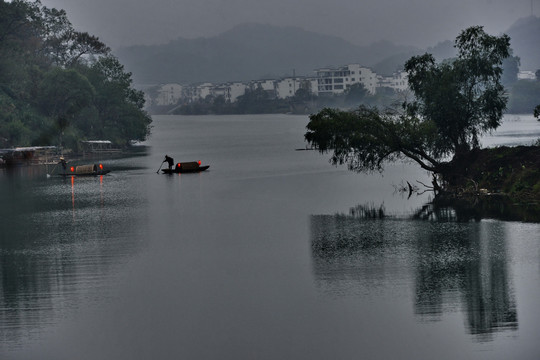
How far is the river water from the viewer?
25266 millimetres

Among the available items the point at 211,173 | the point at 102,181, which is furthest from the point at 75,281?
the point at 211,173

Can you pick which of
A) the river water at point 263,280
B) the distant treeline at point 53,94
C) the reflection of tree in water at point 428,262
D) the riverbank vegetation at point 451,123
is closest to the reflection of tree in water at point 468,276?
the reflection of tree in water at point 428,262

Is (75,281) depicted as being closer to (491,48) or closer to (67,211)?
(67,211)

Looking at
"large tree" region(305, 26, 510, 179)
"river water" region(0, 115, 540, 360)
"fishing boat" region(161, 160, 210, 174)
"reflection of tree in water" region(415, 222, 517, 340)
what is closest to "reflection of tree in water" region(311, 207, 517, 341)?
"reflection of tree in water" region(415, 222, 517, 340)

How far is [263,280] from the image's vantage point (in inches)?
1348

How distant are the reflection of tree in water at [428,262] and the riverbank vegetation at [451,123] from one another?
1098 cm

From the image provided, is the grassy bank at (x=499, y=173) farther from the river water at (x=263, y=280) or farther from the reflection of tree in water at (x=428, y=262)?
the reflection of tree in water at (x=428, y=262)

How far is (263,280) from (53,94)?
10012 centimetres

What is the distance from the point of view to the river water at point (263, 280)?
2527cm

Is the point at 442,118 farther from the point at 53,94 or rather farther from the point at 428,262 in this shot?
the point at 53,94

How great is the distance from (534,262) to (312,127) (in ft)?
96.3

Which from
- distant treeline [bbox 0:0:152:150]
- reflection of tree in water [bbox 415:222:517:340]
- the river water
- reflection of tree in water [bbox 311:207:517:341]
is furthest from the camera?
distant treeline [bbox 0:0:152:150]

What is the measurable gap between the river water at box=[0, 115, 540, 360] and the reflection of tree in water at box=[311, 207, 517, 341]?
0.11 metres

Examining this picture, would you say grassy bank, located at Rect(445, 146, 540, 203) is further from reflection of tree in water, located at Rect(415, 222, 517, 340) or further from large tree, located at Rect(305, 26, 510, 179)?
reflection of tree in water, located at Rect(415, 222, 517, 340)
